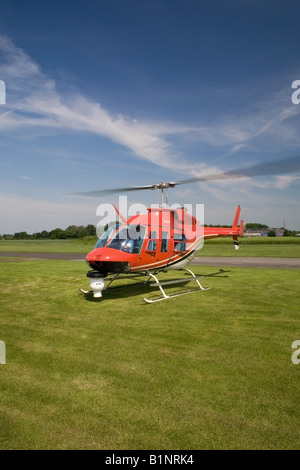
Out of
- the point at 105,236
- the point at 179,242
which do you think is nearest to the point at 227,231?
the point at 179,242

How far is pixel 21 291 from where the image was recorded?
41.2ft

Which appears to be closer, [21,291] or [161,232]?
[161,232]

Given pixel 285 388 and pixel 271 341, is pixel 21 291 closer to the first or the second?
pixel 271 341

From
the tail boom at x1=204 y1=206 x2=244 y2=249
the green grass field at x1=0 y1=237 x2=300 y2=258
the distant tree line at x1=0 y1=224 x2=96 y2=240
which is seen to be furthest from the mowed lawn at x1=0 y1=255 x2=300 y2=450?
the distant tree line at x1=0 y1=224 x2=96 y2=240

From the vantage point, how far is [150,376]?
498 cm

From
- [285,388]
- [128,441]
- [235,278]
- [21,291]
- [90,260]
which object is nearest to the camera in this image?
[128,441]

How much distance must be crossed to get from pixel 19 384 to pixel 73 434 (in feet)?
5.52

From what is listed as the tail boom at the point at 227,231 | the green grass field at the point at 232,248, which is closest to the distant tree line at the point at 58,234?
the green grass field at the point at 232,248

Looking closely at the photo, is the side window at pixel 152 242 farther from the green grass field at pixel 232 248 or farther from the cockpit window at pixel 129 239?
the green grass field at pixel 232 248

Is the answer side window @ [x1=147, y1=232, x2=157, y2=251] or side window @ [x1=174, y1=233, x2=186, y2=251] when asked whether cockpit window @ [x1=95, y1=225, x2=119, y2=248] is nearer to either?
side window @ [x1=147, y1=232, x2=157, y2=251]

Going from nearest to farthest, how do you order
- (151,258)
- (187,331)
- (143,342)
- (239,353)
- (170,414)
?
(170,414)
(239,353)
(143,342)
(187,331)
(151,258)

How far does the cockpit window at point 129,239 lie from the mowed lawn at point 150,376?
1968 mm

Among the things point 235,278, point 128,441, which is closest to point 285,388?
point 128,441

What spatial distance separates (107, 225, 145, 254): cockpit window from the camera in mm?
10023
